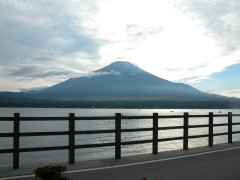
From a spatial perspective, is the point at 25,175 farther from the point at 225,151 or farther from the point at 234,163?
the point at 225,151

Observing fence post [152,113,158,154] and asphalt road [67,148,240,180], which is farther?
fence post [152,113,158,154]

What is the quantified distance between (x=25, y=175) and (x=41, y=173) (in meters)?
2.64

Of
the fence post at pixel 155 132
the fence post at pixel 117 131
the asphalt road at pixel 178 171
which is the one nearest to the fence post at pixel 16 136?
the asphalt road at pixel 178 171

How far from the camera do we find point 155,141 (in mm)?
13289

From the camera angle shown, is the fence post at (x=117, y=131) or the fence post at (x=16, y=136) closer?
the fence post at (x=16, y=136)

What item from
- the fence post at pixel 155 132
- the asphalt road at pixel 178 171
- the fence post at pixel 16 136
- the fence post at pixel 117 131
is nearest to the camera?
the asphalt road at pixel 178 171

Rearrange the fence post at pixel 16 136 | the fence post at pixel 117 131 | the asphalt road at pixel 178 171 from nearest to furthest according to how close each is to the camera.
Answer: the asphalt road at pixel 178 171
the fence post at pixel 16 136
the fence post at pixel 117 131

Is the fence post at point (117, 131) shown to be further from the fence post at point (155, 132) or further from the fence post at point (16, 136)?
the fence post at point (16, 136)

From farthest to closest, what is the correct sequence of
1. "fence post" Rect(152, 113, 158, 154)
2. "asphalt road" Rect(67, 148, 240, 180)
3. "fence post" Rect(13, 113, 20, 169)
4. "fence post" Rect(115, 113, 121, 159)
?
"fence post" Rect(152, 113, 158, 154) → "fence post" Rect(115, 113, 121, 159) → "fence post" Rect(13, 113, 20, 169) → "asphalt road" Rect(67, 148, 240, 180)

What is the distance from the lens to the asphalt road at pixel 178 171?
9.15m

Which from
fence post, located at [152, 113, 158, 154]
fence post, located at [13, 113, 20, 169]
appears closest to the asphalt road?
fence post, located at [152, 113, 158, 154]

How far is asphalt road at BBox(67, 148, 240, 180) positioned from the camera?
9.15 metres

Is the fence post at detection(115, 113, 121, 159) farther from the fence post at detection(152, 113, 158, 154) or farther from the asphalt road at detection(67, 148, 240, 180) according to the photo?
the fence post at detection(152, 113, 158, 154)

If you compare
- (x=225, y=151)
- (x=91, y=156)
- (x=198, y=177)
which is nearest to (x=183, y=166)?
(x=198, y=177)
